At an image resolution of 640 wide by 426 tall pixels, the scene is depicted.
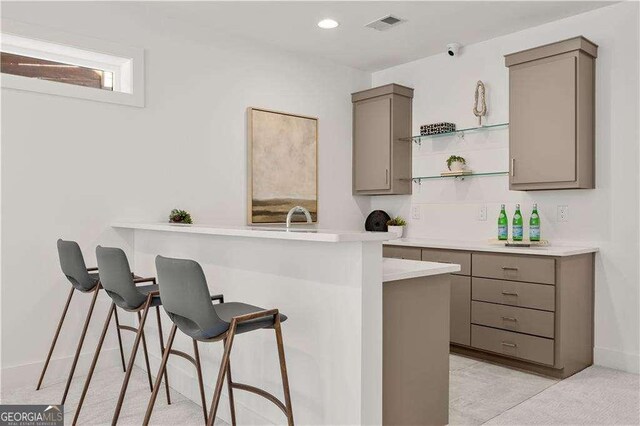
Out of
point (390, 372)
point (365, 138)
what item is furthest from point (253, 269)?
point (365, 138)

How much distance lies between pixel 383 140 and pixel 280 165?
1073mm

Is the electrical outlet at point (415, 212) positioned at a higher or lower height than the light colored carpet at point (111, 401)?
higher

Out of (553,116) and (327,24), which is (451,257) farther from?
(327,24)

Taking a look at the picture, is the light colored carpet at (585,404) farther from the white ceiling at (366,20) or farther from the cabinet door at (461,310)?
the white ceiling at (366,20)

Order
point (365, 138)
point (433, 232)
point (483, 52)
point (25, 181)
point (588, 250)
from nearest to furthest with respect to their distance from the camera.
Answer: point (25, 181) < point (588, 250) < point (483, 52) < point (433, 232) < point (365, 138)

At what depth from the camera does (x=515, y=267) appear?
11.4ft

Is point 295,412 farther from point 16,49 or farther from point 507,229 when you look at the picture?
point 16,49

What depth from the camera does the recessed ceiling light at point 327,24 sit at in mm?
3887

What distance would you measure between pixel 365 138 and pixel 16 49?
10.0 ft

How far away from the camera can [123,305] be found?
248cm

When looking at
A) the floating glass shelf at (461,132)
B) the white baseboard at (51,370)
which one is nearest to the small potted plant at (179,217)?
the white baseboard at (51,370)

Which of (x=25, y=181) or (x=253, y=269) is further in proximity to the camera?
(x=25, y=181)

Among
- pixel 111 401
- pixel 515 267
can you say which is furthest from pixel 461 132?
pixel 111 401

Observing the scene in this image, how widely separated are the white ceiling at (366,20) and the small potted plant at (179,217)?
1.51 metres
